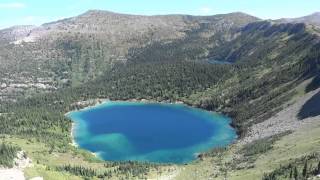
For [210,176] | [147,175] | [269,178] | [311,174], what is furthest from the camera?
[147,175]

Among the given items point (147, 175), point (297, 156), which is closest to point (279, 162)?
point (297, 156)

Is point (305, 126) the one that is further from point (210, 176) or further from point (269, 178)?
point (269, 178)

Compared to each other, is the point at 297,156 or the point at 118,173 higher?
the point at 297,156

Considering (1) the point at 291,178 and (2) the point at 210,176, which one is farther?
(2) the point at 210,176

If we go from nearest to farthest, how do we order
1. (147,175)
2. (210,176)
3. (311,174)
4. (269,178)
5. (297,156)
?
(311,174)
(269,178)
(297,156)
(210,176)
(147,175)

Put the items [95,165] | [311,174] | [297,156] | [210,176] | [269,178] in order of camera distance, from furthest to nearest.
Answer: [95,165] → [210,176] → [297,156] → [269,178] → [311,174]

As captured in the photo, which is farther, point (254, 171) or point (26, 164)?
point (26, 164)

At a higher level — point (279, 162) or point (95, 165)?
point (279, 162)

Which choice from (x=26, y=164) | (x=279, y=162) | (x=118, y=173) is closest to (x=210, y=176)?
(x=279, y=162)

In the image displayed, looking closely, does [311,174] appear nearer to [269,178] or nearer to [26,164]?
[269,178]
